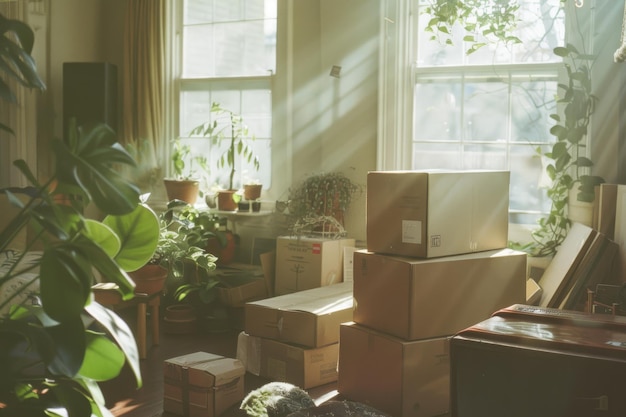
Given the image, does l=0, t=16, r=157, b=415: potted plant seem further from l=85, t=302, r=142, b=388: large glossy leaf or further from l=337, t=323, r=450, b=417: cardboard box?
l=337, t=323, r=450, b=417: cardboard box

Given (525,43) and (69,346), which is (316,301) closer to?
(525,43)

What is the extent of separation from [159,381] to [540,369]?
2226mm

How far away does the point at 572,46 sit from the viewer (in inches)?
152

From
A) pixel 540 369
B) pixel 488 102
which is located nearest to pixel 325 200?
pixel 488 102

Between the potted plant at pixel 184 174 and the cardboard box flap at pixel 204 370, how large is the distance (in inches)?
80.9

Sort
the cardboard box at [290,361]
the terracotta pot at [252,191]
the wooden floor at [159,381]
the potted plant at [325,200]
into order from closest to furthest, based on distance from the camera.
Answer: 1. the wooden floor at [159,381]
2. the cardboard box at [290,361]
3. the potted plant at [325,200]
4. the terracotta pot at [252,191]

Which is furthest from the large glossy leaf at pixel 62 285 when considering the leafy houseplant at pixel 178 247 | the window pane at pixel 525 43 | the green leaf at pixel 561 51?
the window pane at pixel 525 43

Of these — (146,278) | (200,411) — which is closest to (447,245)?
(200,411)

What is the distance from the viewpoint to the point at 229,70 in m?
5.24

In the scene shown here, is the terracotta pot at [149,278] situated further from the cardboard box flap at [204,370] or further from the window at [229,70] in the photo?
the window at [229,70]

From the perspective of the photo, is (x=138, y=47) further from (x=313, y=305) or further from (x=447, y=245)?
(x=447, y=245)

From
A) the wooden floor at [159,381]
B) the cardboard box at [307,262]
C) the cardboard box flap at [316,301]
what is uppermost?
Answer: the cardboard box at [307,262]

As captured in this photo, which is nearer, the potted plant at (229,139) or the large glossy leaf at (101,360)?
the large glossy leaf at (101,360)

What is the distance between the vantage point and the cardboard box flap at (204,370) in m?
3.13
